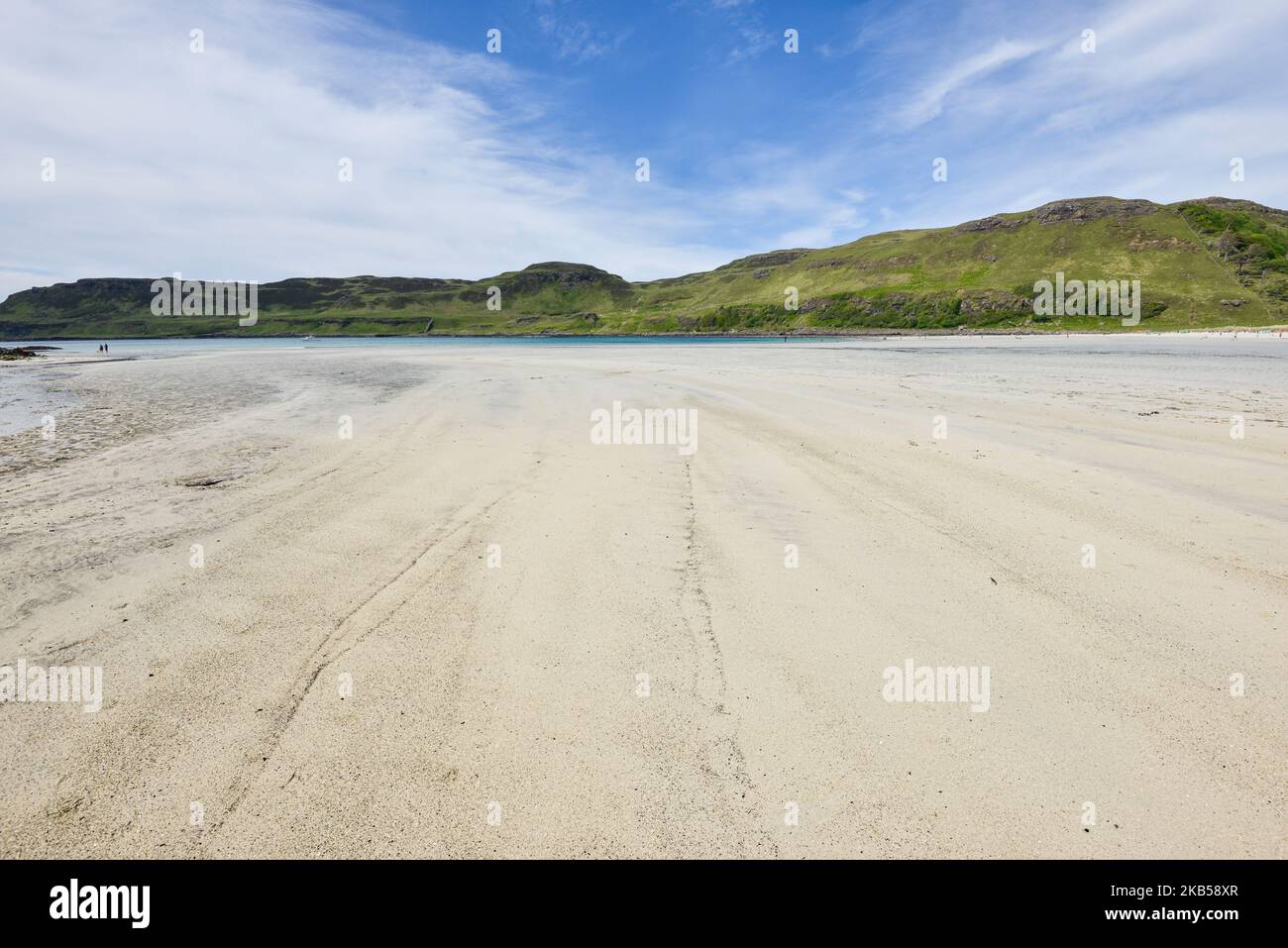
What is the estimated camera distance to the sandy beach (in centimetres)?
354

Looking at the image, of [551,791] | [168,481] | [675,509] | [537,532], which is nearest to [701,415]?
[675,509]

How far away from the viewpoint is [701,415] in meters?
18.5

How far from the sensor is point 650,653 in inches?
213

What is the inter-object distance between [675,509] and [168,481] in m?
10.3

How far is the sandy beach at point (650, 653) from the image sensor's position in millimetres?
3535

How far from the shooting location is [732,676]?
5.02 meters

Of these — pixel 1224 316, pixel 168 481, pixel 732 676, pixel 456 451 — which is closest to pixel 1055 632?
pixel 732 676

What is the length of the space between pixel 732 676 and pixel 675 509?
459 centimetres
